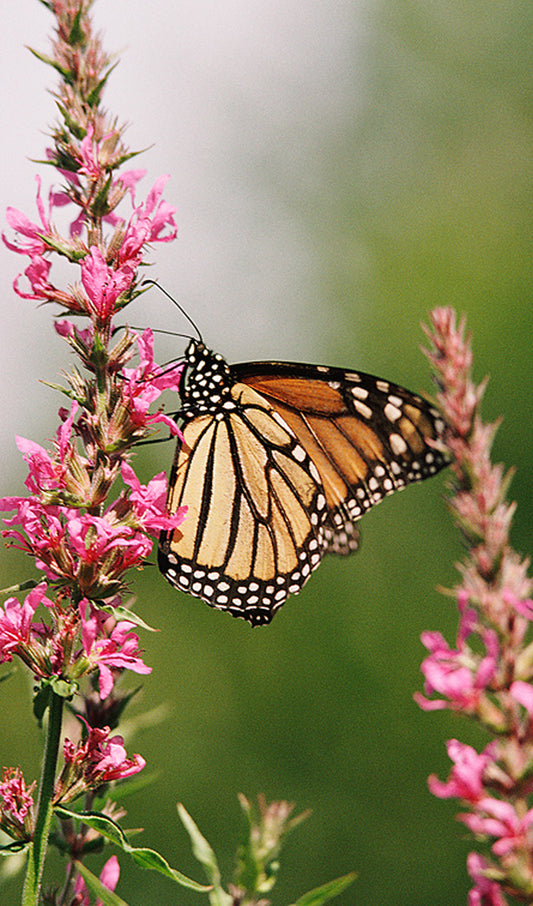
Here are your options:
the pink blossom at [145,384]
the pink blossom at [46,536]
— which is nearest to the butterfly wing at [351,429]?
the pink blossom at [145,384]

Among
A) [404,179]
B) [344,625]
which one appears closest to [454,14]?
[404,179]

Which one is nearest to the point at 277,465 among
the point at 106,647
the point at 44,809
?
the point at 106,647

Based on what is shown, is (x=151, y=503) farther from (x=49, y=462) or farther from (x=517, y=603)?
(x=517, y=603)

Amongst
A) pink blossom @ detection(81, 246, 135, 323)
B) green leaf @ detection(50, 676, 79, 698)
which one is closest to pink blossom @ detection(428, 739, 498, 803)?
green leaf @ detection(50, 676, 79, 698)

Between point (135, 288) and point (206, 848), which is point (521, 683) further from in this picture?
point (135, 288)

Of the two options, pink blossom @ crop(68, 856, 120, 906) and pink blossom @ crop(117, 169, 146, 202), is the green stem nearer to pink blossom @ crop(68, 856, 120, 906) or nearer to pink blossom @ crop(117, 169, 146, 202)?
pink blossom @ crop(68, 856, 120, 906)

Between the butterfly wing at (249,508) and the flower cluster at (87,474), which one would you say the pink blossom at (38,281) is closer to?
the flower cluster at (87,474)
